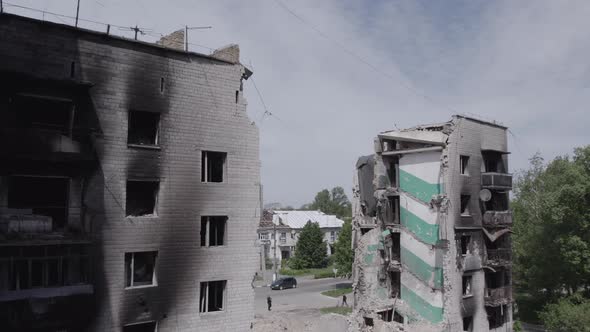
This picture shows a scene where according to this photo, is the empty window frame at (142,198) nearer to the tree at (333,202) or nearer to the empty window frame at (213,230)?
the empty window frame at (213,230)

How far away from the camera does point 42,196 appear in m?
18.0

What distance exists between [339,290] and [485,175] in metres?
26.9

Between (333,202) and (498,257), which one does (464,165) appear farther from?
(333,202)

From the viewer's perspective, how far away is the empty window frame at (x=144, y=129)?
2008 centimetres

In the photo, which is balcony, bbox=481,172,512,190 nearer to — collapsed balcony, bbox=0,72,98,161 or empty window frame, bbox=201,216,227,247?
empty window frame, bbox=201,216,227,247

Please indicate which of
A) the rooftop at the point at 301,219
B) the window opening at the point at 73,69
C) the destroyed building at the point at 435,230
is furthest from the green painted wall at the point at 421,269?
the rooftop at the point at 301,219


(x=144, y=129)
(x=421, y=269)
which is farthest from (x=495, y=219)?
(x=144, y=129)

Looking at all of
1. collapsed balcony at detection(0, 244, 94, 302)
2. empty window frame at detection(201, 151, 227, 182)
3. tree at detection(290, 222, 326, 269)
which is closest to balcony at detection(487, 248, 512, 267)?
empty window frame at detection(201, 151, 227, 182)

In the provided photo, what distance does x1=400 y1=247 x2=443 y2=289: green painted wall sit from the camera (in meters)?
31.9

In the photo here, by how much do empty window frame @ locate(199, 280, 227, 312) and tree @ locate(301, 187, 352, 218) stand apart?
103 m

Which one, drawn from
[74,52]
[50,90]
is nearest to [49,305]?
[50,90]

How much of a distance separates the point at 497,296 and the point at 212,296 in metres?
22.6

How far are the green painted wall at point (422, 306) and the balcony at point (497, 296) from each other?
180 inches

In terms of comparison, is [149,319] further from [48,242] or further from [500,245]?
[500,245]
